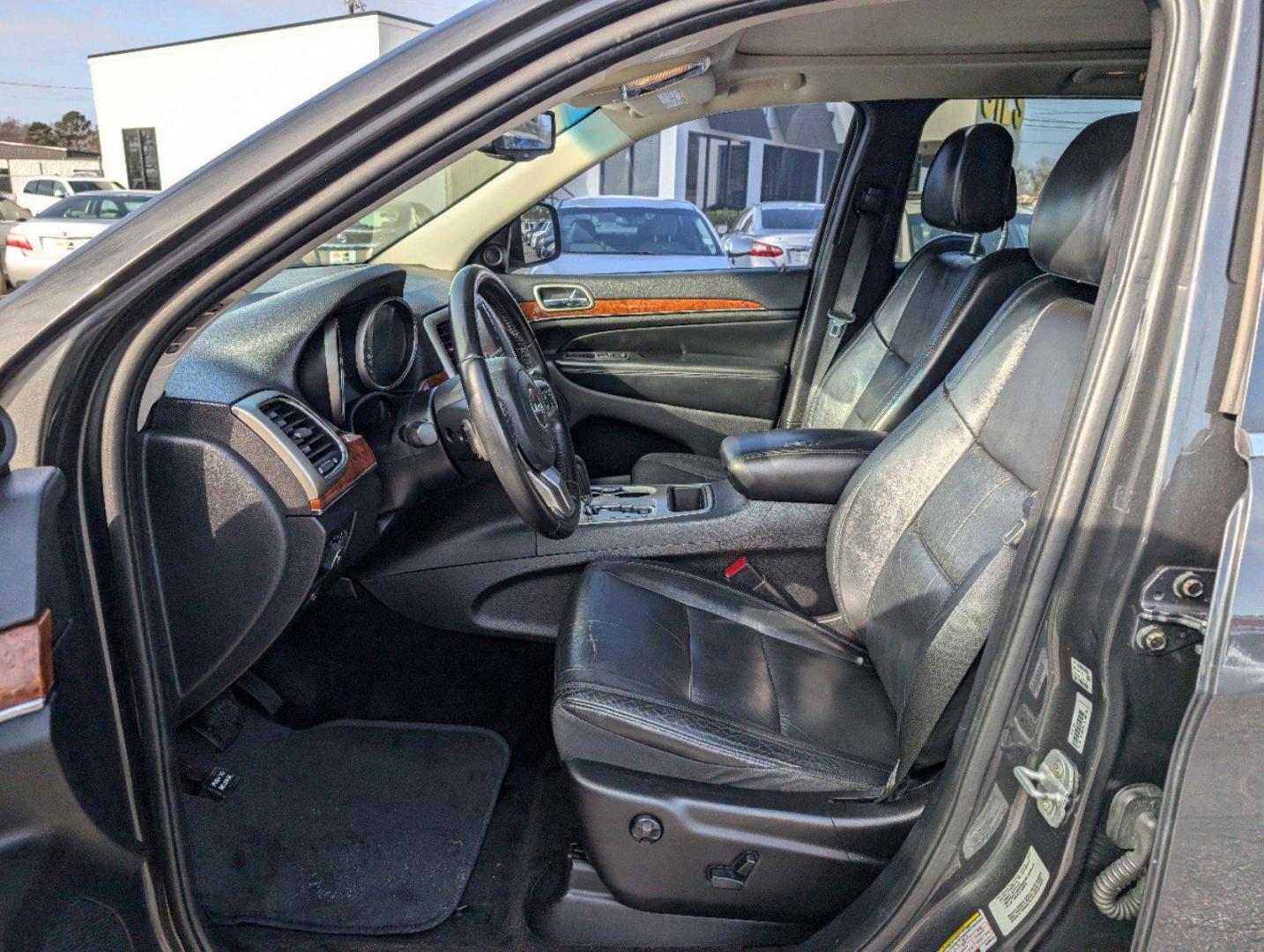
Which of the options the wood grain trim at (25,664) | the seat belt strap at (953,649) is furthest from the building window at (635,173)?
the wood grain trim at (25,664)

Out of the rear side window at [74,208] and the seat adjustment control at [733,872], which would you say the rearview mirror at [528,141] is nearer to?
the seat adjustment control at [733,872]

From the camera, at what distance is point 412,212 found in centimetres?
315

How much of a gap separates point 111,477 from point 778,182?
12.4m

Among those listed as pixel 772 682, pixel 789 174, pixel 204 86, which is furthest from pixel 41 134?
pixel 772 682

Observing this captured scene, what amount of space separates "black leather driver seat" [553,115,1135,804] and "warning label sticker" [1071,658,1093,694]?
21 centimetres

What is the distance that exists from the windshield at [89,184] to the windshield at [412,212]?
48.4 ft

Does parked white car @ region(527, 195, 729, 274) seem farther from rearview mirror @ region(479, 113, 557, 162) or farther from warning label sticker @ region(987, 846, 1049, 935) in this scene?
warning label sticker @ region(987, 846, 1049, 935)

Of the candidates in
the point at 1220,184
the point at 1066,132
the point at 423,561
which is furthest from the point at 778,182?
the point at 1220,184

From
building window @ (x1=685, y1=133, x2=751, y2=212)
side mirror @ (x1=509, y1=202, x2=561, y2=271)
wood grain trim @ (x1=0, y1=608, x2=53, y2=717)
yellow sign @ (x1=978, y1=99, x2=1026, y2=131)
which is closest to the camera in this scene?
wood grain trim @ (x1=0, y1=608, x2=53, y2=717)

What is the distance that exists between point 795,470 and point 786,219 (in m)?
7.83

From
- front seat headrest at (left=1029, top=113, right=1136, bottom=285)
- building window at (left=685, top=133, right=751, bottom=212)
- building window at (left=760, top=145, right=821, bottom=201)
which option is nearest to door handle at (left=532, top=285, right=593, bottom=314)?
front seat headrest at (left=1029, top=113, right=1136, bottom=285)

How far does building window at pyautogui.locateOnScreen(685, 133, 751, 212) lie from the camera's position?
36.9ft

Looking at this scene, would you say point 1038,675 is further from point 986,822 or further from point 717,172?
point 717,172

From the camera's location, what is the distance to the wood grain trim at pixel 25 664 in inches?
33.8
